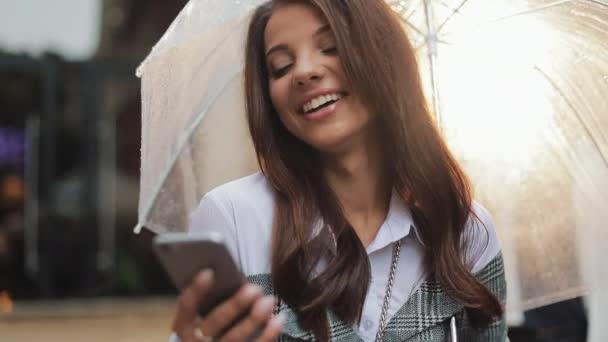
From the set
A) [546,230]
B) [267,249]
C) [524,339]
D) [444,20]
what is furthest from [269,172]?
[524,339]

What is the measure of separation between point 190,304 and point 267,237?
1.93 feet

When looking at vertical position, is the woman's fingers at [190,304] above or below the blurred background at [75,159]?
below

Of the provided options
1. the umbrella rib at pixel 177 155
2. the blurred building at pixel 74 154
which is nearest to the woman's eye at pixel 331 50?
the umbrella rib at pixel 177 155

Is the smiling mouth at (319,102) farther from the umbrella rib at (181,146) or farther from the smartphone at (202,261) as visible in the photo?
the smartphone at (202,261)

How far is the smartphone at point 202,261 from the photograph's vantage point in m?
1.41

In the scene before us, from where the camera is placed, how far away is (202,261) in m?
1.45

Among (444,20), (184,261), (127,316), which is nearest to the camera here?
(184,261)

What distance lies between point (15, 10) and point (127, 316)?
10.2 ft

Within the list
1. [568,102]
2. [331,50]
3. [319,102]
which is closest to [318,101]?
[319,102]

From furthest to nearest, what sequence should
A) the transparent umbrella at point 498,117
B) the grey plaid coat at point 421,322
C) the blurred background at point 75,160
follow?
the blurred background at point 75,160 < the transparent umbrella at point 498,117 < the grey plaid coat at point 421,322

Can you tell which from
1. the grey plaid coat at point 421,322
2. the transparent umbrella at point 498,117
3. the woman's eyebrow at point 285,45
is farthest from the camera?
the transparent umbrella at point 498,117

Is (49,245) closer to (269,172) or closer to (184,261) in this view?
(269,172)

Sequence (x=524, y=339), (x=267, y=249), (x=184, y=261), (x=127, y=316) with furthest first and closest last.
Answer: (x=127, y=316), (x=524, y=339), (x=267, y=249), (x=184, y=261)

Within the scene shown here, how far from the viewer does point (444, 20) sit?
8.36 ft
